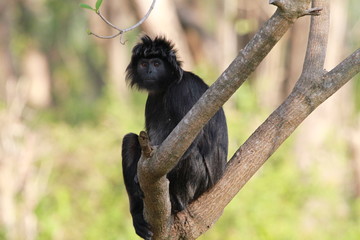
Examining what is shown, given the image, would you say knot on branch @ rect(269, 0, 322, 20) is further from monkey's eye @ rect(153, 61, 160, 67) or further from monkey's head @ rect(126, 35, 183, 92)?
monkey's eye @ rect(153, 61, 160, 67)

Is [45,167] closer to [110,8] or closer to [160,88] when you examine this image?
[160,88]

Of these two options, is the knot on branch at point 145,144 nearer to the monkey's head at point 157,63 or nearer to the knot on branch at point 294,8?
the knot on branch at point 294,8

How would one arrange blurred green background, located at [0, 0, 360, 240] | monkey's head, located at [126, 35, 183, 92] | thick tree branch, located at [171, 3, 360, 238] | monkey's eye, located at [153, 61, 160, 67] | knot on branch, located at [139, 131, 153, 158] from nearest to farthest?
knot on branch, located at [139, 131, 153, 158] < thick tree branch, located at [171, 3, 360, 238] < monkey's head, located at [126, 35, 183, 92] < monkey's eye, located at [153, 61, 160, 67] < blurred green background, located at [0, 0, 360, 240]

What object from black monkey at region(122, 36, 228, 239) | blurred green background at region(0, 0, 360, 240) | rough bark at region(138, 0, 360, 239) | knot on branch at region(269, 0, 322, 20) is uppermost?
blurred green background at region(0, 0, 360, 240)

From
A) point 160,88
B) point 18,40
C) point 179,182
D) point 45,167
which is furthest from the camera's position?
point 18,40

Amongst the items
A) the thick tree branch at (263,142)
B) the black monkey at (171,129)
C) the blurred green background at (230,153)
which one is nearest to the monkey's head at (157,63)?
the black monkey at (171,129)

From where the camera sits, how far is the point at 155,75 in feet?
20.0

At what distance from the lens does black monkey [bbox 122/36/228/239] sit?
5391 mm

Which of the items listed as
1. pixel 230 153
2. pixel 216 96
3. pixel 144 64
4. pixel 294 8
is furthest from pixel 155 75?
pixel 230 153

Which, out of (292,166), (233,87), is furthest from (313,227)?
(233,87)

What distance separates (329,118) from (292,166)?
13.6 feet

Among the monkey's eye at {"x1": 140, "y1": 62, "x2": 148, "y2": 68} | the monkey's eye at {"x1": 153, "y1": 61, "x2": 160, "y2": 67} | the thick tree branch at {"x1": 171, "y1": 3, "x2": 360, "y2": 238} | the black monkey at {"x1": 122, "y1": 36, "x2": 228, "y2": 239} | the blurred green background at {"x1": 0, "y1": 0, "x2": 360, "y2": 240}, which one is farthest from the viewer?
the blurred green background at {"x1": 0, "y1": 0, "x2": 360, "y2": 240}

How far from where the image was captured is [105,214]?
12.5 meters

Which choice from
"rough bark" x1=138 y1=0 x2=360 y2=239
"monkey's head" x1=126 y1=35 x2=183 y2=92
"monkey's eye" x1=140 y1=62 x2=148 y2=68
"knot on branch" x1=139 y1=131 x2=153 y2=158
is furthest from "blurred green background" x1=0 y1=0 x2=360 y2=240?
"knot on branch" x1=139 y1=131 x2=153 y2=158
